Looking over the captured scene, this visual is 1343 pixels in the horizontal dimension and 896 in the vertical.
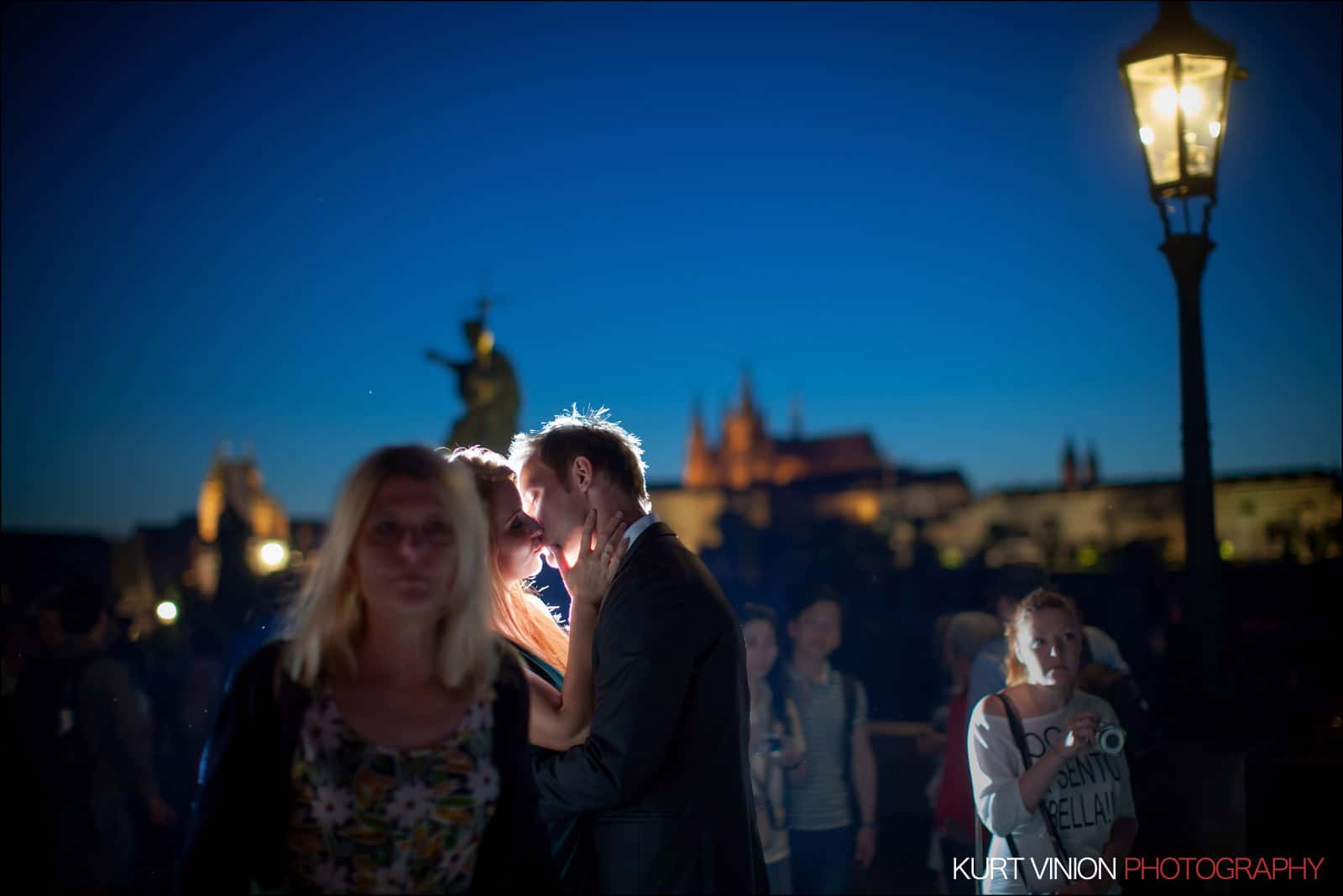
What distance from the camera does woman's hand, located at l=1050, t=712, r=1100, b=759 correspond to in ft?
12.0

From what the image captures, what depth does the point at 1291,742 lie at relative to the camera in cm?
555

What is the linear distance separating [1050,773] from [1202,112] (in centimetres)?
342

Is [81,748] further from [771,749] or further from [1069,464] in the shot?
[1069,464]

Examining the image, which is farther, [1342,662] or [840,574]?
[840,574]

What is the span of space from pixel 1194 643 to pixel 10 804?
215 inches

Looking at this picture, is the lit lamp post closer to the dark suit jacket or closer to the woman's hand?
the woman's hand

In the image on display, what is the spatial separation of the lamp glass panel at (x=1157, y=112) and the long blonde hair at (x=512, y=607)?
3.79 m

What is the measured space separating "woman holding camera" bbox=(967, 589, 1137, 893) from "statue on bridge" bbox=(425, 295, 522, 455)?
6.14 meters

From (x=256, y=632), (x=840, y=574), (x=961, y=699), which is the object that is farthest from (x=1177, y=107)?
(x=840, y=574)

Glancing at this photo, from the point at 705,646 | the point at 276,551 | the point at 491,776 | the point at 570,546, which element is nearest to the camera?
the point at 491,776

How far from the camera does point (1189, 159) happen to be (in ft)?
17.8

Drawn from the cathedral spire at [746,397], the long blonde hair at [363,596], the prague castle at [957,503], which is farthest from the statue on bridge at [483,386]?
the cathedral spire at [746,397]

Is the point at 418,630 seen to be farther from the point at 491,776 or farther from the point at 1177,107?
the point at 1177,107

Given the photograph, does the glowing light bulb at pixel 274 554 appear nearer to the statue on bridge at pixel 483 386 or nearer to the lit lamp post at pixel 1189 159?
the statue on bridge at pixel 483 386
